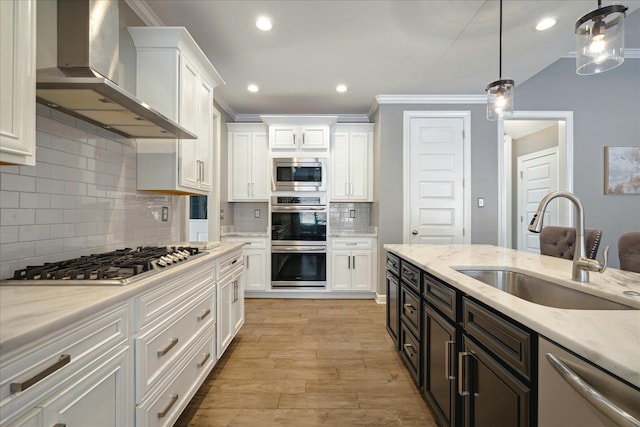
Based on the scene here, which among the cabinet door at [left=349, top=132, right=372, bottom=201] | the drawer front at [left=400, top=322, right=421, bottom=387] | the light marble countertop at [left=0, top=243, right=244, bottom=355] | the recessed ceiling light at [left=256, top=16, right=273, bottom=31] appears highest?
the recessed ceiling light at [left=256, top=16, right=273, bottom=31]

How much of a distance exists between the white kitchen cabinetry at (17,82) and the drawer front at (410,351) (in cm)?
212

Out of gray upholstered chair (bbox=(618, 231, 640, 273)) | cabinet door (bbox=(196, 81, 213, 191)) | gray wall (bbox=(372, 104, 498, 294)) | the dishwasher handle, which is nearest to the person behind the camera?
the dishwasher handle

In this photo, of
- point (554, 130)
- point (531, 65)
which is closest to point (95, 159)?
point (531, 65)

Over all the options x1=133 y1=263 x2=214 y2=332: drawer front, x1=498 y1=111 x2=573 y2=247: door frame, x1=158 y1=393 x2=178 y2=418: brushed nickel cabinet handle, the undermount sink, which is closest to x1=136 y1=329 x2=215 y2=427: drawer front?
x1=158 y1=393 x2=178 y2=418: brushed nickel cabinet handle

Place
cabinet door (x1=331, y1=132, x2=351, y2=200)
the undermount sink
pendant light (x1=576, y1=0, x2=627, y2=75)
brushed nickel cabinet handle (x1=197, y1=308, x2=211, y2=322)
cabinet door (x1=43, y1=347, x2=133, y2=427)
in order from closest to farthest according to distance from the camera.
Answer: cabinet door (x1=43, y1=347, x2=133, y2=427), the undermount sink, pendant light (x1=576, y1=0, x2=627, y2=75), brushed nickel cabinet handle (x1=197, y1=308, x2=211, y2=322), cabinet door (x1=331, y1=132, x2=351, y2=200)

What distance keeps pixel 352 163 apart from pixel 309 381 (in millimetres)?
2975

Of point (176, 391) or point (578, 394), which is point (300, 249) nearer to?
point (176, 391)

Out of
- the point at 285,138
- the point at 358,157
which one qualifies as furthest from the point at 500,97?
the point at 285,138

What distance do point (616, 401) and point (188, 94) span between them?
262 centimetres

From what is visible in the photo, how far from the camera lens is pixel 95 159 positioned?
5.92 feet

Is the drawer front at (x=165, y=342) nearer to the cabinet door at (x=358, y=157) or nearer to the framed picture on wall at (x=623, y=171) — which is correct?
the cabinet door at (x=358, y=157)

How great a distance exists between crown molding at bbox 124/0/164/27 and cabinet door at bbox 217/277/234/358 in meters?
2.04

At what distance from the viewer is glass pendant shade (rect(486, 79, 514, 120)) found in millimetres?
2150

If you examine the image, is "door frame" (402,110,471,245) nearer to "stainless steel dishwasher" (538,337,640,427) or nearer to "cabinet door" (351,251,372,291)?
"cabinet door" (351,251,372,291)
